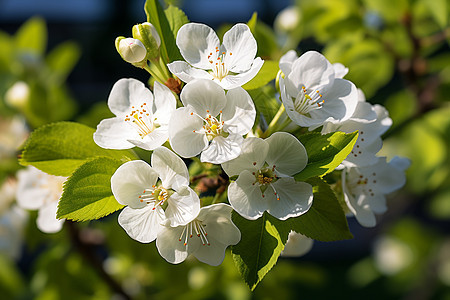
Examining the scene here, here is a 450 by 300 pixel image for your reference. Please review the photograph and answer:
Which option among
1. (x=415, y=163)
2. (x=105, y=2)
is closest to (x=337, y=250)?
(x=415, y=163)

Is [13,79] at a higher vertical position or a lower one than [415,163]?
higher

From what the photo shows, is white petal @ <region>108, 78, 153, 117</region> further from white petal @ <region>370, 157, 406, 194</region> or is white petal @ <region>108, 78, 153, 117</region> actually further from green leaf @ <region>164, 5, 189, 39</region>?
white petal @ <region>370, 157, 406, 194</region>

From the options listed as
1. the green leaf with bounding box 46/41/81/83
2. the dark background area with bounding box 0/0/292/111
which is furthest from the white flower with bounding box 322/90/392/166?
the dark background area with bounding box 0/0/292/111

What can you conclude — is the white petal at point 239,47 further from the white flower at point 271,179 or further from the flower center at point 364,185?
the flower center at point 364,185

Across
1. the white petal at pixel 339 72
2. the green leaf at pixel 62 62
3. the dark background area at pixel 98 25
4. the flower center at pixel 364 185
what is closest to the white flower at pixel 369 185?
the flower center at pixel 364 185

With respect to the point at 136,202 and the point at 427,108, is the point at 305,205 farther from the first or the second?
the point at 427,108

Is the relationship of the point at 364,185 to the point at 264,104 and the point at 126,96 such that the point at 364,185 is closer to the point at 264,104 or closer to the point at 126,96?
the point at 264,104
